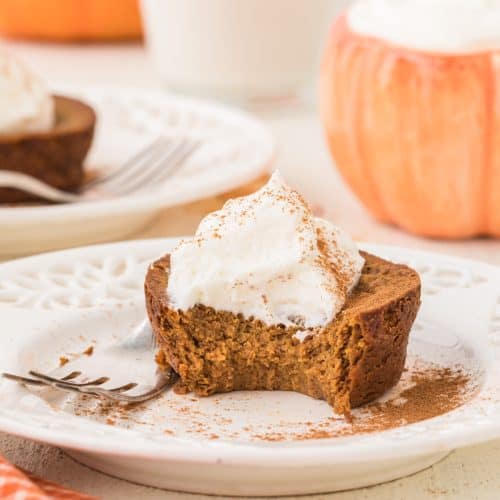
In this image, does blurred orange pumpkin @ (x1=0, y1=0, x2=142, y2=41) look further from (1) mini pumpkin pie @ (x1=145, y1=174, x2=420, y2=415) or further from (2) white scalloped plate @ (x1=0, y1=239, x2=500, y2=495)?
(1) mini pumpkin pie @ (x1=145, y1=174, x2=420, y2=415)

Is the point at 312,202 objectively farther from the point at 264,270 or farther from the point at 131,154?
the point at 264,270

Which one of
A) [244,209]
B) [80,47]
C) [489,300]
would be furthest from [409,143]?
[80,47]

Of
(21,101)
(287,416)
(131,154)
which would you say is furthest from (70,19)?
(287,416)

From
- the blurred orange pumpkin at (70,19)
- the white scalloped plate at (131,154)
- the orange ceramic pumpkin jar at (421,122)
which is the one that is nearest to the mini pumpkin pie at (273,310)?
the white scalloped plate at (131,154)

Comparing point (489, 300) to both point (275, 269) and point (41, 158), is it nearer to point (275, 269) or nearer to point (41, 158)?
point (275, 269)

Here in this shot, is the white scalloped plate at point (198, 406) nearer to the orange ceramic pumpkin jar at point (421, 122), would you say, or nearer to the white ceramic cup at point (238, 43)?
the orange ceramic pumpkin jar at point (421, 122)

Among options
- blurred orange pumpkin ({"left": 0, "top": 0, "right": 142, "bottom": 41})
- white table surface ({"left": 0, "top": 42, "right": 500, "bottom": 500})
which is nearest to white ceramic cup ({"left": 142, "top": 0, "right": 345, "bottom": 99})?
white table surface ({"left": 0, "top": 42, "right": 500, "bottom": 500})
